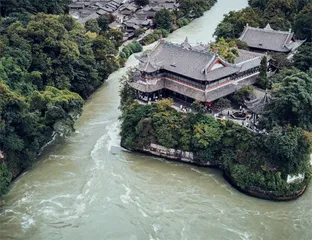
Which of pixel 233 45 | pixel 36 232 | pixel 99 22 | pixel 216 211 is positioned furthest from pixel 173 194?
pixel 99 22

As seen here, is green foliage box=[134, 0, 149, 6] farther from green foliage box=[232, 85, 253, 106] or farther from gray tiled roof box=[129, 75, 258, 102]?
green foliage box=[232, 85, 253, 106]

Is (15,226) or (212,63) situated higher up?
(212,63)

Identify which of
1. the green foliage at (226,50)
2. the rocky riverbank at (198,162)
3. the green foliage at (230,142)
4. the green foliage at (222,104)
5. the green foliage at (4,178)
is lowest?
the rocky riverbank at (198,162)

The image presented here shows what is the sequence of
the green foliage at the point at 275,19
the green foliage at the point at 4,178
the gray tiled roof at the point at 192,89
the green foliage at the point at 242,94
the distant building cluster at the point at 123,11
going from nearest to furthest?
the green foliage at the point at 4,178 < the gray tiled roof at the point at 192,89 < the green foliage at the point at 242,94 < the green foliage at the point at 275,19 < the distant building cluster at the point at 123,11

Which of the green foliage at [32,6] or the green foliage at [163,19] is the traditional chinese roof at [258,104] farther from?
the green foliage at [163,19]

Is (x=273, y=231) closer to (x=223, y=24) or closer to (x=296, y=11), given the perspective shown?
(x=223, y=24)

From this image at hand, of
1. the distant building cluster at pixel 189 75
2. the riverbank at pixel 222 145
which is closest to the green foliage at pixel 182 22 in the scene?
the distant building cluster at pixel 189 75
